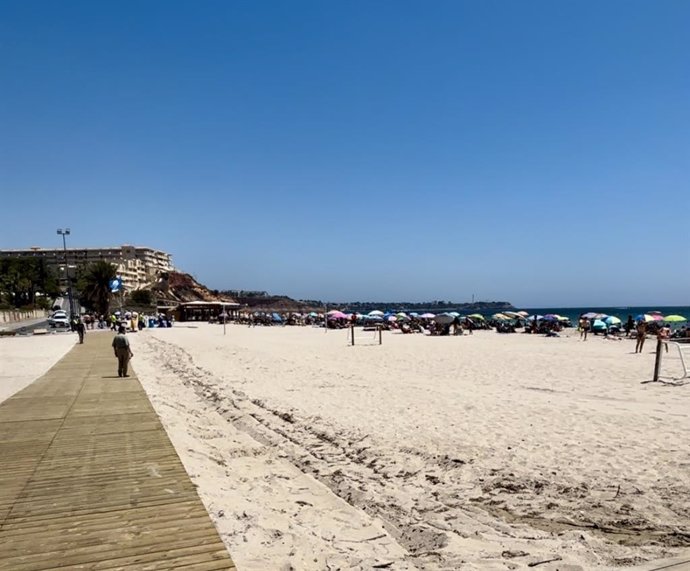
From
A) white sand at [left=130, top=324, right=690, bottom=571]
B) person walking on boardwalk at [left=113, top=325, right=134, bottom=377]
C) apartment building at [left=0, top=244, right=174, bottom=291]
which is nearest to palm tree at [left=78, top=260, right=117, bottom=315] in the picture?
person walking on boardwalk at [left=113, top=325, right=134, bottom=377]

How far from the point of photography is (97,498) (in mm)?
4445

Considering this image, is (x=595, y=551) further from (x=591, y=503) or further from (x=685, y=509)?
(x=685, y=509)

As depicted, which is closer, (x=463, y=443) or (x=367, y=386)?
(x=463, y=443)

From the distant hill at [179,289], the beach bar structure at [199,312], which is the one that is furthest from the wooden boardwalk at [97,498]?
the distant hill at [179,289]

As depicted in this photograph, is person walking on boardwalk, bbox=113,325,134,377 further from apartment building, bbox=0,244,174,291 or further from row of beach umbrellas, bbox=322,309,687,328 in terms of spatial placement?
apartment building, bbox=0,244,174,291

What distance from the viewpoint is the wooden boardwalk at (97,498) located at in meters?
3.39

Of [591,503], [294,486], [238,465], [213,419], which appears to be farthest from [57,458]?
[591,503]

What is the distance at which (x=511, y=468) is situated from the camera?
6.02 m

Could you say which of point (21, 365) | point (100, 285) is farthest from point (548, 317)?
point (100, 285)

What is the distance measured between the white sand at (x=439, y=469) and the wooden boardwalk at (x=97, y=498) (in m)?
0.36

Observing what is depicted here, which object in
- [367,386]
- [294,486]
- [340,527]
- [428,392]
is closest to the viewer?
[340,527]

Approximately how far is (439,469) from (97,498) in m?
3.76

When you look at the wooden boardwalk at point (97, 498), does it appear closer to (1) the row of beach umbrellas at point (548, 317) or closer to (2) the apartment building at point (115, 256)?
(1) the row of beach umbrellas at point (548, 317)

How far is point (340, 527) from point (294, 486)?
4.05 feet
